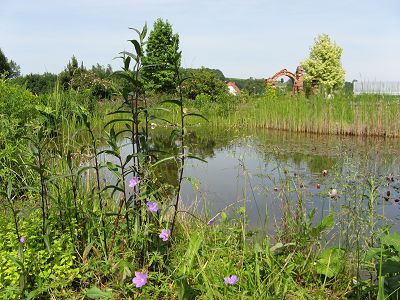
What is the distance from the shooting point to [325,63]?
73.0ft

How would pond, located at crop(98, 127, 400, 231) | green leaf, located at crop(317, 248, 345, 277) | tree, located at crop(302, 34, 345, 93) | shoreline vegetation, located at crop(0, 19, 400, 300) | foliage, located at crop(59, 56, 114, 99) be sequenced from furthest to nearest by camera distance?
1. tree, located at crop(302, 34, 345, 93)
2. pond, located at crop(98, 127, 400, 231)
3. foliage, located at crop(59, 56, 114, 99)
4. green leaf, located at crop(317, 248, 345, 277)
5. shoreline vegetation, located at crop(0, 19, 400, 300)

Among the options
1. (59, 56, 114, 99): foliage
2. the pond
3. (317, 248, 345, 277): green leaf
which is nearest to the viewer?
(317, 248, 345, 277): green leaf

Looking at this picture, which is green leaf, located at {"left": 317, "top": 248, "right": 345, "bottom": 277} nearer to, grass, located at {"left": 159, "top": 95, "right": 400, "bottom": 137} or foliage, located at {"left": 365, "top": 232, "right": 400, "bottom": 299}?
foliage, located at {"left": 365, "top": 232, "right": 400, "bottom": 299}

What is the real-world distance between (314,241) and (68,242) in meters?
1.30

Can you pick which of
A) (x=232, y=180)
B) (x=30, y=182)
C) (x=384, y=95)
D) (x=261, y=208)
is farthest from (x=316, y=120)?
(x=30, y=182)

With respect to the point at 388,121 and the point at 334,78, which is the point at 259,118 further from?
the point at 334,78

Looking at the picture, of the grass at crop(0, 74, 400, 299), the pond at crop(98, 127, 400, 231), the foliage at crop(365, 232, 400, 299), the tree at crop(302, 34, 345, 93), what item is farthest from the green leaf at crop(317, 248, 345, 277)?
the tree at crop(302, 34, 345, 93)

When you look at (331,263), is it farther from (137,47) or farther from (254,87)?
(254,87)

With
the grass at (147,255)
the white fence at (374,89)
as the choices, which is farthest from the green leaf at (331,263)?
the white fence at (374,89)

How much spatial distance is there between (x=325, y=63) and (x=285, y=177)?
20.6 meters

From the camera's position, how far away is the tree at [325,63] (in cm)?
2227

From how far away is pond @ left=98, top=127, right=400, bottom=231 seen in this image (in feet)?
8.38

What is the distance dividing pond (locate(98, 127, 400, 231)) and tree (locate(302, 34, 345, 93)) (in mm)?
13932

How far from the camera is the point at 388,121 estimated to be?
880cm
